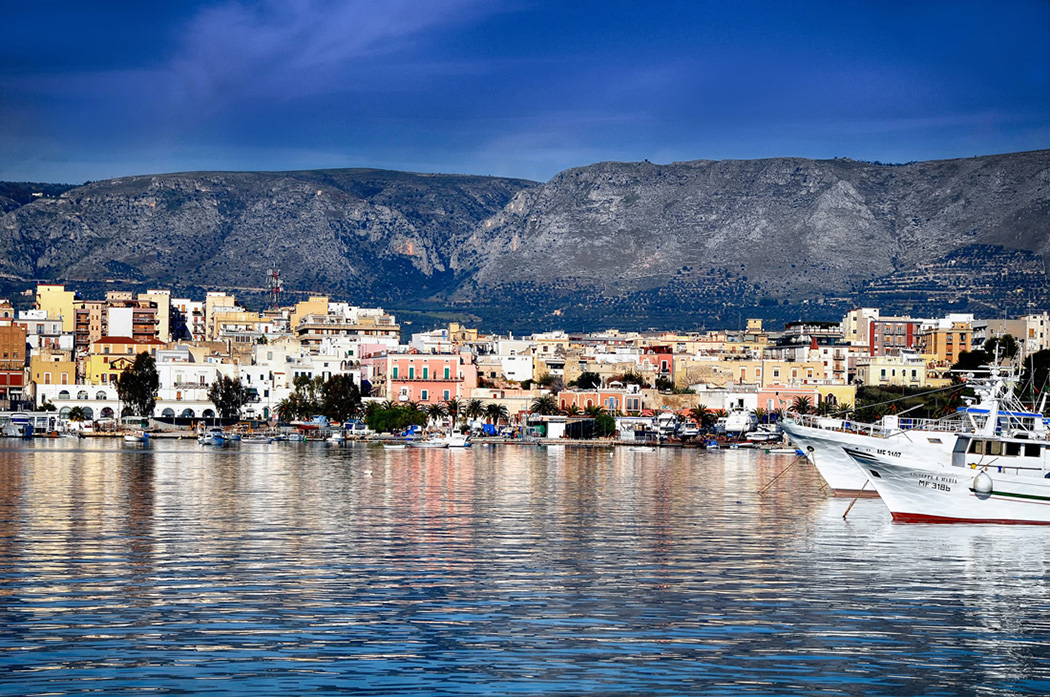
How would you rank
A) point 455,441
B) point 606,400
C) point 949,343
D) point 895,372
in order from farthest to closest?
point 949,343 → point 895,372 → point 606,400 → point 455,441

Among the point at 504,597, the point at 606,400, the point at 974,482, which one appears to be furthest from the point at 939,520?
the point at 606,400

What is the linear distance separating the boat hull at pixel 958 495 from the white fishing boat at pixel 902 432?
3.07ft

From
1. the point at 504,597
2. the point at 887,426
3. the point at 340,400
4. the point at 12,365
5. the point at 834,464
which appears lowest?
the point at 504,597

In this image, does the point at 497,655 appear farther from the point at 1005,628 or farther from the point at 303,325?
the point at 303,325

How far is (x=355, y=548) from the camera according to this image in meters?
36.7

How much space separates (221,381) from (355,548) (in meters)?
113

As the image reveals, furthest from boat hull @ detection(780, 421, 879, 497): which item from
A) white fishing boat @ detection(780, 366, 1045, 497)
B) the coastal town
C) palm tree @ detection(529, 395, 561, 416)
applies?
palm tree @ detection(529, 395, 561, 416)

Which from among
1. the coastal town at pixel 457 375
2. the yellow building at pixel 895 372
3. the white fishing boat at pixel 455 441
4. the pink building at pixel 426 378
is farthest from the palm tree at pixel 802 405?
the white fishing boat at pixel 455 441

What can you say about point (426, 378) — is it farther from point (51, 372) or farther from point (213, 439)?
point (51, 372)

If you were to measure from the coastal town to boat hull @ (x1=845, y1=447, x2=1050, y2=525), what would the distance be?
8674cm

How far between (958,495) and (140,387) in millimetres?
109445

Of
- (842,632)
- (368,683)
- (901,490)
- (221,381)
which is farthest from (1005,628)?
(221,381)

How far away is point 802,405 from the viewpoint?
140m

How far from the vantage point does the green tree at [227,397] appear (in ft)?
463
